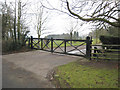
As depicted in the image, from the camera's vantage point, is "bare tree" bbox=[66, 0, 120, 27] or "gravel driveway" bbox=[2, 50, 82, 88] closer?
"gravel driveway" bbox=[2, 50, 82, 88]

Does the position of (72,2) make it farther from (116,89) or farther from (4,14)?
(4,14)

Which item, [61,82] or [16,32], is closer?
[61,82]

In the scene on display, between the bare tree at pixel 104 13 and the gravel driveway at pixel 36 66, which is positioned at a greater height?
the bare tree at pixel 104 13

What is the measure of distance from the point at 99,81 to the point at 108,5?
4003mm

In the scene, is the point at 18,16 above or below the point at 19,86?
above

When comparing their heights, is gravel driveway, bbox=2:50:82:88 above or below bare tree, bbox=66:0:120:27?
below

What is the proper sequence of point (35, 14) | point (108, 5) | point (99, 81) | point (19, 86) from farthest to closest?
point (35, 14)
point (108, 5)
point (99, 81)
point (19, 86)

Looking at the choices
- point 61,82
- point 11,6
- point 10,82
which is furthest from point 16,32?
point 61,82

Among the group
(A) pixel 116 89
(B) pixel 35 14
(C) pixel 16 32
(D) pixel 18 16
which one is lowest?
(A) pixel 116 89

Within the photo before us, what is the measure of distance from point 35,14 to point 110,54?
10.8 m

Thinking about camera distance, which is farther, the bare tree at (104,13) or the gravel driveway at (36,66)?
the bare tree at (104,13)

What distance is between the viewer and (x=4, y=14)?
30.3 feet

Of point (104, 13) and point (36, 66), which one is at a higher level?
point (104, 13)

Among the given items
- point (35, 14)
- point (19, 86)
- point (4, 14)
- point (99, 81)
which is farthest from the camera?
point (35, 14)
